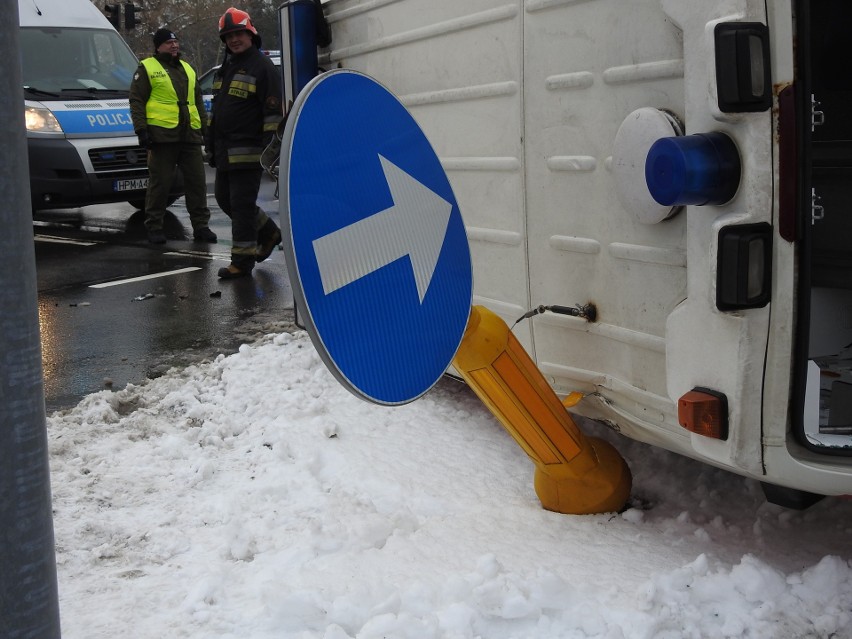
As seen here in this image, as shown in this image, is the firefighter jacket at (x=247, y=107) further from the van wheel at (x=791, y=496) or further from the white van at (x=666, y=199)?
the van wheel at (x=791, y=496)

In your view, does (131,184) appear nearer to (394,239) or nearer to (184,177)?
(184,177)

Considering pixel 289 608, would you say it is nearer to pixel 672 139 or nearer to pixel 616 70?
pixel 672 139

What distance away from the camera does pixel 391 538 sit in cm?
325

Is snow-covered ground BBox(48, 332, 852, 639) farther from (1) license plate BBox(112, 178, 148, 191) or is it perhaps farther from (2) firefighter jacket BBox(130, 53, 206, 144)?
(1) license plate BBox(112, 178, 148, 191)

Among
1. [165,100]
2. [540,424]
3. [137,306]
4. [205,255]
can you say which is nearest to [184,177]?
[165,100]

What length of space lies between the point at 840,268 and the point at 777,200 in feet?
5.18

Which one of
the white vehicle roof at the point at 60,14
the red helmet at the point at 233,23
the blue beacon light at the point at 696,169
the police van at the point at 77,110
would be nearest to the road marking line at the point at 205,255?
the police van at the point at 77,110

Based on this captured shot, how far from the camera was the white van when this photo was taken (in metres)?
2.38

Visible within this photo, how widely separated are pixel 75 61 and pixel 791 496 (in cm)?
1055

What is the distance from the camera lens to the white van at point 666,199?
2.38m

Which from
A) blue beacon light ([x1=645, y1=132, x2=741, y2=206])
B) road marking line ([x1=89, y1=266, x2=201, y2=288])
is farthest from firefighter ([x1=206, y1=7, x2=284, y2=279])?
blue beacon light ([x1=645, y1=132, x2=741, y2=206])

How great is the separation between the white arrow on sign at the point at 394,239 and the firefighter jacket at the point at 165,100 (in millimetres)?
7870

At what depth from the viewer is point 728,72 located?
7.59 feet

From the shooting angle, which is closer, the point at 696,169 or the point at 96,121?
the point at 696,169
